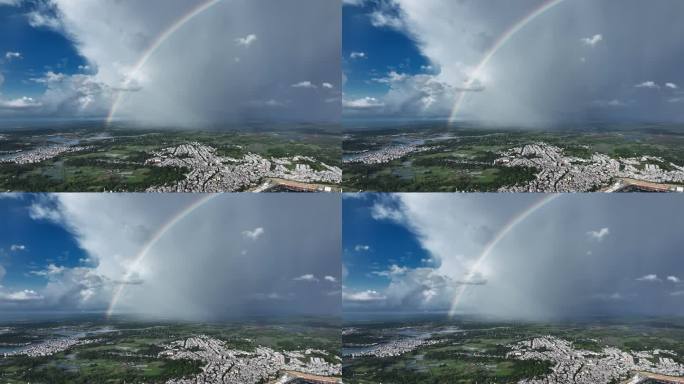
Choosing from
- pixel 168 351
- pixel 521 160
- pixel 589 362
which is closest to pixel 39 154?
pixel 168 351

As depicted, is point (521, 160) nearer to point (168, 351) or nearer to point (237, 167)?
point (237, 167)

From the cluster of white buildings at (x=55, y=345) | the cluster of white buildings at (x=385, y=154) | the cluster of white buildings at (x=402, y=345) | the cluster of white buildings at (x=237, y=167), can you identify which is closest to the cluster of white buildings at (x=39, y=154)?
the cluster of white buildings at (x=237, y=167)

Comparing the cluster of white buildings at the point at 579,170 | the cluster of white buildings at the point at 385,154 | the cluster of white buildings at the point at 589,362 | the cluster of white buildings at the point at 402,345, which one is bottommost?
the cluster of white buildings at the point at 589,362

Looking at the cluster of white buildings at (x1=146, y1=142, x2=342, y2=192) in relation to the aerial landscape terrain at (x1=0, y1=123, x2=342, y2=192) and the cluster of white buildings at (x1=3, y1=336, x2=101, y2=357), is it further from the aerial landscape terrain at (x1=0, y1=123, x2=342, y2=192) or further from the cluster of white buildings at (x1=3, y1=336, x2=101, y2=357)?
the cluster of white buildings at (x1=3, y1=336, x2=101, y2=357)

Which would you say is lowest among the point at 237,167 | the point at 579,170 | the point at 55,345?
the point at 55,345

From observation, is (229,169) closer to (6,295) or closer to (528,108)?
(6,295)

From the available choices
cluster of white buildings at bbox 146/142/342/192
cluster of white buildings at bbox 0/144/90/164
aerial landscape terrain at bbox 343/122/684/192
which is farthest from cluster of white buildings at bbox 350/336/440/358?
cluster of white buildings at bbox 0/144/90/164

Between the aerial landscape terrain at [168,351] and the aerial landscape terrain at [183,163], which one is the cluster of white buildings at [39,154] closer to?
the aerial landscape terrain at [183,163]
